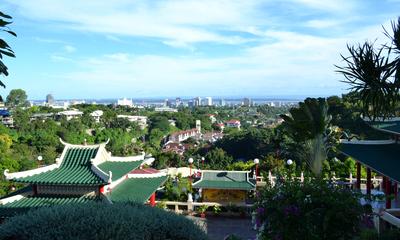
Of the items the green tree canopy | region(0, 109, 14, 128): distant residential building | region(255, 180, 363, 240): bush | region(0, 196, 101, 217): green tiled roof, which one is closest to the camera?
region(255, 180, 363, 240): bush

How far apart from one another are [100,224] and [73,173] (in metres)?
7.29

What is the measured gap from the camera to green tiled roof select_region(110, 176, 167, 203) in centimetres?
1117

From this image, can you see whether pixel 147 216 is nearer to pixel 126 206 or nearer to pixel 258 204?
pixel 126 206

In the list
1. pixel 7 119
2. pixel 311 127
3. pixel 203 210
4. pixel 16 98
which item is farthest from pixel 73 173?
pixel 16 98

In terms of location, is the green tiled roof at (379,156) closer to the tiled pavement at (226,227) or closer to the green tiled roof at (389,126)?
the green tiled roof at (389,126)

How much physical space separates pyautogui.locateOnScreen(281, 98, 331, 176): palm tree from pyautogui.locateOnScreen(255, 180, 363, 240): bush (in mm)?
9760

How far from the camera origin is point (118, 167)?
12391mm

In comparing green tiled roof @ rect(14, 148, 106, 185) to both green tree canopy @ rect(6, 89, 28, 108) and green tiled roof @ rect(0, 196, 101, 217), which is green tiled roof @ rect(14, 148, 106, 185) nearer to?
green tiled roof @ rect(0, 196, 101, 217)

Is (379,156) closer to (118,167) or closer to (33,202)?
(118,167)

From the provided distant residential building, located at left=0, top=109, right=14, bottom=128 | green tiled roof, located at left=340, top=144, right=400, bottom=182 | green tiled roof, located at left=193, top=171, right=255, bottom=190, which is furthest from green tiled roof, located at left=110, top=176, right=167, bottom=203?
distant residential building, located at left=0, top=109, right=14, bottom=128

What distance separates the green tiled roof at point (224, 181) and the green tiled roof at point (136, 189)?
2518 millimetres

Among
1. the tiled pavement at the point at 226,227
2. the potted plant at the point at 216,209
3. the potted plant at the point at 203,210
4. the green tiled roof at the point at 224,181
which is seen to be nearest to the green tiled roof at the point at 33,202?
the tiled pavement at the point at 226,227

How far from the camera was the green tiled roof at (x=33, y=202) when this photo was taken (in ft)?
32.3

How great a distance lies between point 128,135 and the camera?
80.6 m
